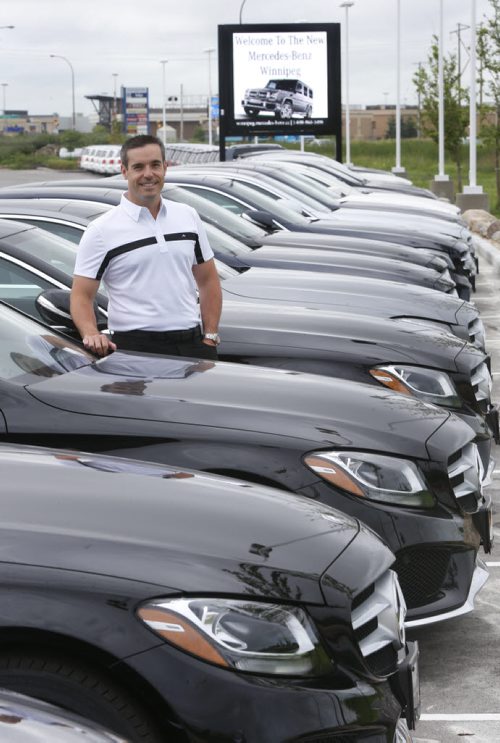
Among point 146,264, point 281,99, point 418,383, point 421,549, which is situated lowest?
point 421,549

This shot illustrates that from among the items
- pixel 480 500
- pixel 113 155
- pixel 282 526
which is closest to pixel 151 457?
pixel 282 526

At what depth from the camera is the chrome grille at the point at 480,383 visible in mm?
6908

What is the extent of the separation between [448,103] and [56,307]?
4428 cm

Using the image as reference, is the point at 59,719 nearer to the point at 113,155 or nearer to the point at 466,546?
the point at 466,546

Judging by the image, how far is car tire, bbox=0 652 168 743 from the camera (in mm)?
2891

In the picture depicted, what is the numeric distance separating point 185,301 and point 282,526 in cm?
289

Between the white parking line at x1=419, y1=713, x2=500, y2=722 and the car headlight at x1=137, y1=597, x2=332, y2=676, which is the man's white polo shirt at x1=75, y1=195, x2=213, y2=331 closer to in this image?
the white parking line at x1=419, y1=713, x2=500, y2=722

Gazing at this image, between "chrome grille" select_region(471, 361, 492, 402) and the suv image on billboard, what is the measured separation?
21.2 meters

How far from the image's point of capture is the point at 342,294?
26.7 ft

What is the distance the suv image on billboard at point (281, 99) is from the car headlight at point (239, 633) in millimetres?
25256

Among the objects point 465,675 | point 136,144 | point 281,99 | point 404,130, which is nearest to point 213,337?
point 136,144

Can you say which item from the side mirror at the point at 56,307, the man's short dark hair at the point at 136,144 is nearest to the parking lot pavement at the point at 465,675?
the side mirror at the point at 56,307

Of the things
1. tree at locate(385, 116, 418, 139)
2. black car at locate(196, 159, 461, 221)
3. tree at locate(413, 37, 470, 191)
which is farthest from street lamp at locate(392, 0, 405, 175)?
tree at locate(385, 116, 418, 139)

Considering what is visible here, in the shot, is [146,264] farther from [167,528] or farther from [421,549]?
[167,528]
